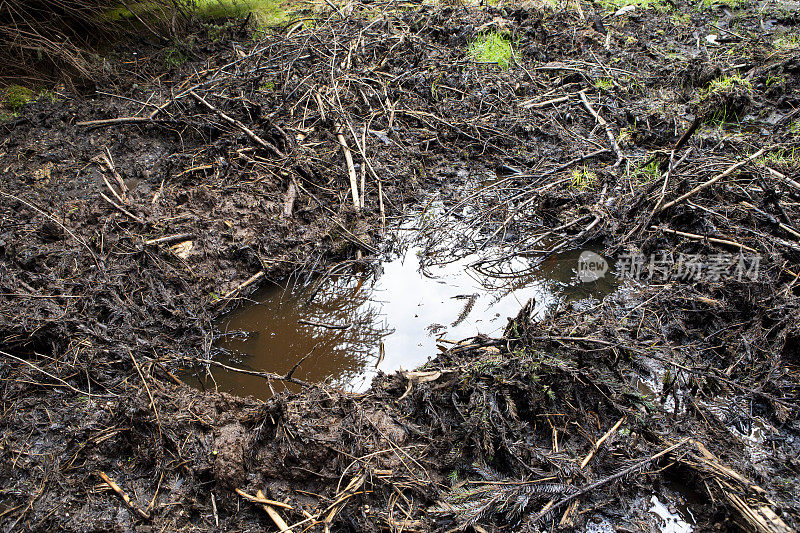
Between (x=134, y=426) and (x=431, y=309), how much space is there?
1978 millimetres

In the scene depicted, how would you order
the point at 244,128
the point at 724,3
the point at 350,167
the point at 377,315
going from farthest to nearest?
the point at 724,3 < the point at 244,128 < the point at 350,167 < the point at 377,315

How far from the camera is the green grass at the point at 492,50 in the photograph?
580cm

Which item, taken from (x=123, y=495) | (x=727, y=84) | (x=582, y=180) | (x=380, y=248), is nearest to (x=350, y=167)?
(x=380, y=248)

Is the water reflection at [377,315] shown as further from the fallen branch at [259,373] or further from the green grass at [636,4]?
the green grass at [636,4]

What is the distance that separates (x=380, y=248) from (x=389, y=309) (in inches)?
24.1

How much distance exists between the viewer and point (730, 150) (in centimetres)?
452

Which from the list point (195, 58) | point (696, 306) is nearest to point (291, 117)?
point (195, 58)

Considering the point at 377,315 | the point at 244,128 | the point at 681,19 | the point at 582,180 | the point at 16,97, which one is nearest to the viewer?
the point at 377,315

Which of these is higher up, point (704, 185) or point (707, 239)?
point (704, 185)

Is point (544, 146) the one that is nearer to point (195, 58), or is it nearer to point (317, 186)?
point (317, 186)

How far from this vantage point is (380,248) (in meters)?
3.97

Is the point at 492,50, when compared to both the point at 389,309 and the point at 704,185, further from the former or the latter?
→ the point at 389,309

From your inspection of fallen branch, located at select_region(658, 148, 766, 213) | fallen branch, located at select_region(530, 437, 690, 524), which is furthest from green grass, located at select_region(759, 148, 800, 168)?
fallen branch, located at select_region(530, 437, 690, 524)

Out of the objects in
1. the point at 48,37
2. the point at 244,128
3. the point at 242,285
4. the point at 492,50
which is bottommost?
the point at 242,285
